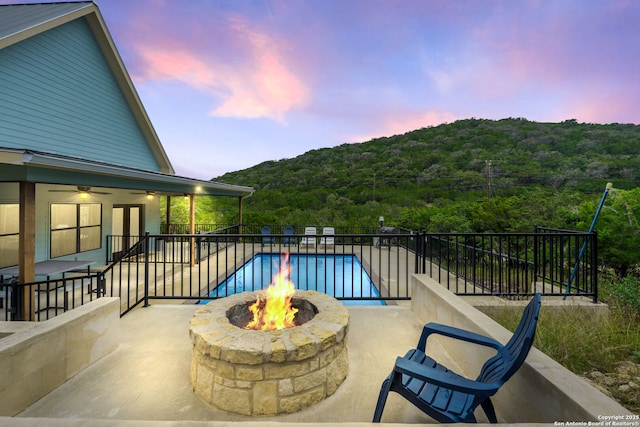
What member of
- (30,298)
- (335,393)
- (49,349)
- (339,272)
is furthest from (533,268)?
(30,298)

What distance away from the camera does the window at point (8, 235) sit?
6.36 m

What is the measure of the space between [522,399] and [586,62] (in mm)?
23875

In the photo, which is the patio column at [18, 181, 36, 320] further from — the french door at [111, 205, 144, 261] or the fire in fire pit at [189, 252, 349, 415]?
the french door at [111, 205, 144, 261]

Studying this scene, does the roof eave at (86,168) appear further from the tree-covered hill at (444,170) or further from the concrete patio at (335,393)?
the tree-covered hill at (444,170)

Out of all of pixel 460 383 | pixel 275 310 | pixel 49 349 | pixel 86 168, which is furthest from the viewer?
pixel 86 168

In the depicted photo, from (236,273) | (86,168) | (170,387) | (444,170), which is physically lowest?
(236,273)

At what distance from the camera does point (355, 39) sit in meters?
16.4

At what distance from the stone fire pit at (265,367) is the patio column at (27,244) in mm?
4343

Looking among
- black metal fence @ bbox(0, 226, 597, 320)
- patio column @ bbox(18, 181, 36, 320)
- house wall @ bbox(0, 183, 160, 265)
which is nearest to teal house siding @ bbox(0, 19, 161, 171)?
house wall @ bbox(0, 183, 160, 265)

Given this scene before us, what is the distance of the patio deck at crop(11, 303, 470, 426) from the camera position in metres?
2.15

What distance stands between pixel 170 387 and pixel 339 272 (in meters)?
8.51

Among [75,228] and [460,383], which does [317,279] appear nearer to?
[75,228]

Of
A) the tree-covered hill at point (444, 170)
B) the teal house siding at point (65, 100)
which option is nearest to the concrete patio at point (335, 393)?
the teal house siding at point (65, 100)

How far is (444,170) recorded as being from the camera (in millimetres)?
31156
